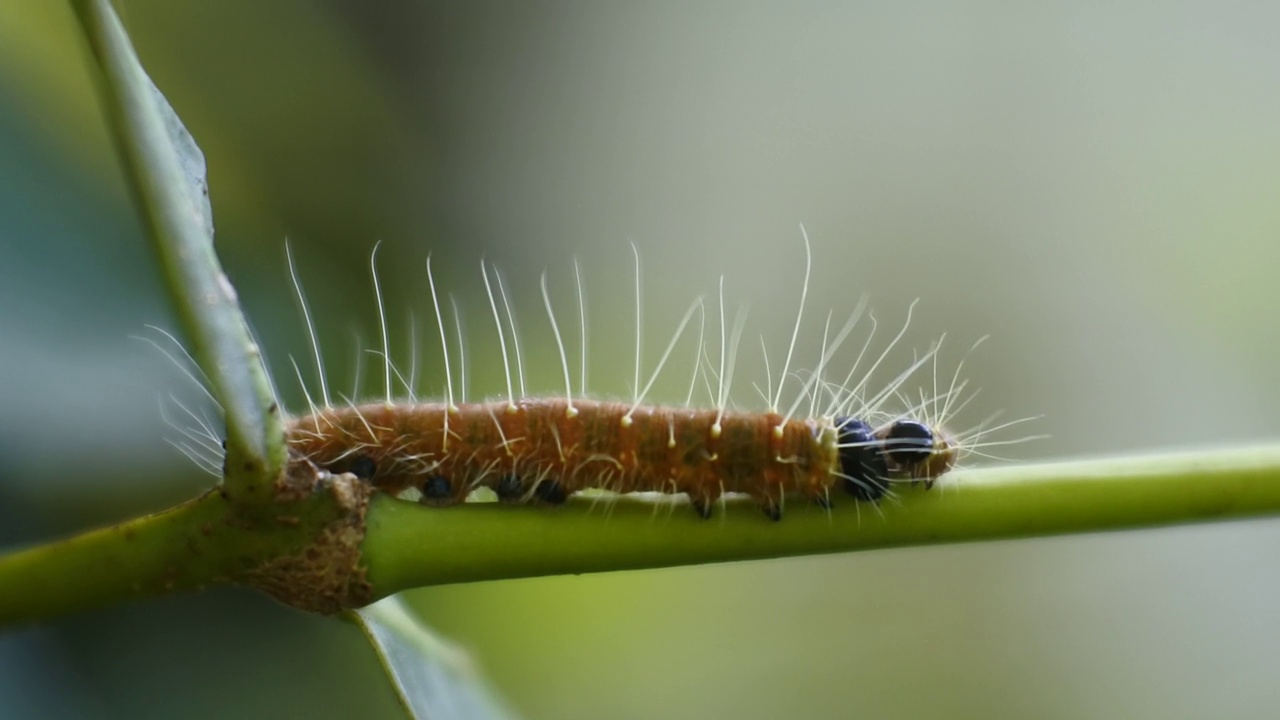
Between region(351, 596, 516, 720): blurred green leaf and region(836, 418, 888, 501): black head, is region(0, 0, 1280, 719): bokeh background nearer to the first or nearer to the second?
region(351, 596, 516, 720): blurred green leaf

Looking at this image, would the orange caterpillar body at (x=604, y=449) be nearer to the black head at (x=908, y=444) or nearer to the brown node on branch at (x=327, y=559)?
the black head at (x=908, y=444)

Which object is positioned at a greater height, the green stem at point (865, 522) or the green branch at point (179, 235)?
the green branch at point (179, 235)

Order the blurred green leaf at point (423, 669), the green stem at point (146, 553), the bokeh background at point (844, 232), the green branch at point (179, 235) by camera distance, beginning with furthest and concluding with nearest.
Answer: the bokeh background at point (844, 232)
the blurred green leaf at point (423, 669)
the green stem at point (146, 553)
the green branch at point (179, 235)

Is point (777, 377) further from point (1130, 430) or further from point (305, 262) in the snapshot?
point (305, 262)

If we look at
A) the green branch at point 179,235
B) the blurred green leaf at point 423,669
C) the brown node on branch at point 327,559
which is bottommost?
the blurred green leaf at point 423,669

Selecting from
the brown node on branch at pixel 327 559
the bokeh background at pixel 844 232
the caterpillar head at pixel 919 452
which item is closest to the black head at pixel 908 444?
the caterpillar head at pixel 919 452

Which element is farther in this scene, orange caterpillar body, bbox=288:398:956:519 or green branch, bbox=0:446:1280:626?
orange caterpillar body, bbox=288:398:956:519

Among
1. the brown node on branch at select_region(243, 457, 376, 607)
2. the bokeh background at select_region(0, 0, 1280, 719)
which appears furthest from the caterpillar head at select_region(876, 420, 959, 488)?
the bokeh background at select_region(0, 0, 1280, 719)

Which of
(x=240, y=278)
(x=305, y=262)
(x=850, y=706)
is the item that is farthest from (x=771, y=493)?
(x=850, y=706)
